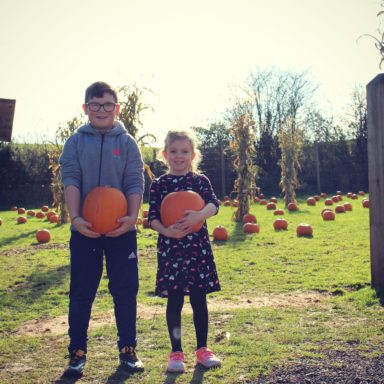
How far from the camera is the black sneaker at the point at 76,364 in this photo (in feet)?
10.9

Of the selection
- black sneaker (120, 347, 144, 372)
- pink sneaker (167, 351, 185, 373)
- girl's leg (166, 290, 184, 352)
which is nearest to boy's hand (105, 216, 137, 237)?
girl's leg (166, 290, 184, 352)

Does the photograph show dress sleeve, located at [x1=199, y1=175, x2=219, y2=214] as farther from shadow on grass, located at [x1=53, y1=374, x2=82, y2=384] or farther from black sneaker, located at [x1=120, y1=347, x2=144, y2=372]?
shadow on grass, located at [x1=53, y1=374, x2=82, y2=384]

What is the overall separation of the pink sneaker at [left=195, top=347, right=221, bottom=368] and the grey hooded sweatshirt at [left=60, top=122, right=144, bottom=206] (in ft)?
4.02

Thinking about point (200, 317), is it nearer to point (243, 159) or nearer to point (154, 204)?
point (154, 204)

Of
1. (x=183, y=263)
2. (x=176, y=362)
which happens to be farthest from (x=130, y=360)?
(x=183, y=263)

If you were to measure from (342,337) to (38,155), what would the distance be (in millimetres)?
22568

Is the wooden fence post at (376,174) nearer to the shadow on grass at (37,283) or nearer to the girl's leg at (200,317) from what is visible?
the girl's leg at (200,317)

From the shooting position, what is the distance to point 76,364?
3.39 metres

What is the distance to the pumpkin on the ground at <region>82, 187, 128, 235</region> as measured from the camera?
11.5 ft

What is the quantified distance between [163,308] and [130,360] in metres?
1.68

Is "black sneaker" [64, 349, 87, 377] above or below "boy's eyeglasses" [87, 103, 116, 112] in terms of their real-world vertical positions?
below

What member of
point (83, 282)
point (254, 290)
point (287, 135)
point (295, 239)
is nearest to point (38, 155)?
point (287, 135)

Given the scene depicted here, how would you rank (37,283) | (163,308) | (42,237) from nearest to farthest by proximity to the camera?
(163,308) → (37,283) → (42,237)

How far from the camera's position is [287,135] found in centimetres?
1928
